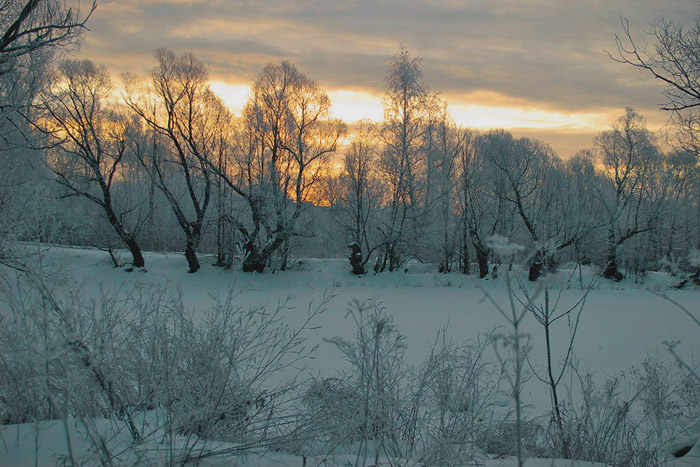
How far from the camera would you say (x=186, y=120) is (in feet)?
61.2

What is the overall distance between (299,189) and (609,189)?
15.9 metres

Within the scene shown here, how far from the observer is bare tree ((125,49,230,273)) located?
17.9 metres

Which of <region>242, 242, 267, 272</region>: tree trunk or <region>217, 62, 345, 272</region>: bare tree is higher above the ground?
<region>217, 62, 345, 272</region>: bare tree

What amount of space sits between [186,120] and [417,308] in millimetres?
12312

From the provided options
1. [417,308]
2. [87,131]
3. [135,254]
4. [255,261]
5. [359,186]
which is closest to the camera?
[417,308]

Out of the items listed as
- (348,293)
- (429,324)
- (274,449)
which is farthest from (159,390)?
(348,293)

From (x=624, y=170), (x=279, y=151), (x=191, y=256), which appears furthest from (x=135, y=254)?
(x=624, y=170)

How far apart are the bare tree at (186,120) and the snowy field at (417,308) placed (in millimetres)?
3660

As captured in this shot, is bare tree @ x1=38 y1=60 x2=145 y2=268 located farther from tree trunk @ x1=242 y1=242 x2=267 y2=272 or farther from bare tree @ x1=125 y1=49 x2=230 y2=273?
tree trunk @ x1=242 y1=242 x2=267 y2=272

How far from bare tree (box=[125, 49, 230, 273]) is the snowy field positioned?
366 cm

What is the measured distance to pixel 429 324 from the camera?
12.4 metres

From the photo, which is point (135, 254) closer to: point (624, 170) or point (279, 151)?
point (279, 151)

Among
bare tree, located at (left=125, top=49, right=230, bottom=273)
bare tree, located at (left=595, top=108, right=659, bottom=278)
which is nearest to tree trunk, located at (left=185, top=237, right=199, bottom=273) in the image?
bare tree, located at (left=125, top=49, right=230, bottom=273)

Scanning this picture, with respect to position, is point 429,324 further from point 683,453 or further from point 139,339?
point 139,339
